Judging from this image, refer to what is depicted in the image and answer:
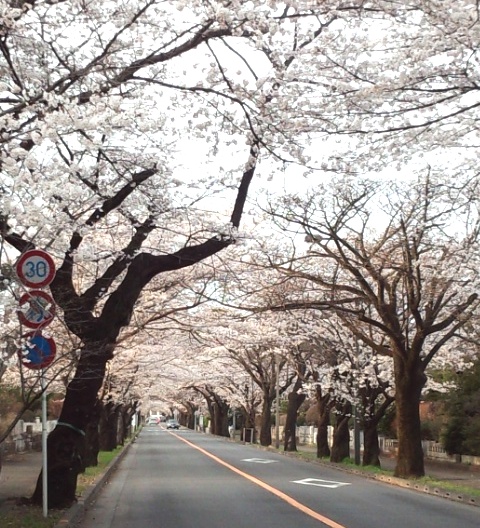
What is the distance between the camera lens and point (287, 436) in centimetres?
4156

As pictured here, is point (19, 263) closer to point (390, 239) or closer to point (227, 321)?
point (390, 239)

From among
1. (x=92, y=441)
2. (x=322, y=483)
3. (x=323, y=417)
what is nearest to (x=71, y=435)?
(x=322, y=483)

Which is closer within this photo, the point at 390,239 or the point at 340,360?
the point at 390,239

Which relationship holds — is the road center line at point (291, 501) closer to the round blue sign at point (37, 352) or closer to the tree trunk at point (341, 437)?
the round blue sign at point (37, 352)

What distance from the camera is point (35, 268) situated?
945 centimetres

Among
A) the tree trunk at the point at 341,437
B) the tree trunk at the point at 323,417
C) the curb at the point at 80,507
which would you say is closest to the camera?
the curb at the point at 80,507

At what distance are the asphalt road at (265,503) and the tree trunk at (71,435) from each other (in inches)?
27.2

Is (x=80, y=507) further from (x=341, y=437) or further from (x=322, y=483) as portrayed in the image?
(x=341, y=437)

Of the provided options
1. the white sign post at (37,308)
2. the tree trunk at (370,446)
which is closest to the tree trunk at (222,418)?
the tree trunk at (370,446)

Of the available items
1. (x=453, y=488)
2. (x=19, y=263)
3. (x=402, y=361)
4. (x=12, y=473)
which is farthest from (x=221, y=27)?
(x=12, y=473)

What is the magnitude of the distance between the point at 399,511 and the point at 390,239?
389 inches

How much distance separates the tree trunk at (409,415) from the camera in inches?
854

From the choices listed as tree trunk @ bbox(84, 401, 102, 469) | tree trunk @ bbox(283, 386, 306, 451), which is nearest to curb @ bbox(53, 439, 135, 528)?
tree trunk @ bbox(84, 401, 102, 469)

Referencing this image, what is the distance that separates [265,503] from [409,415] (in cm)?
766
